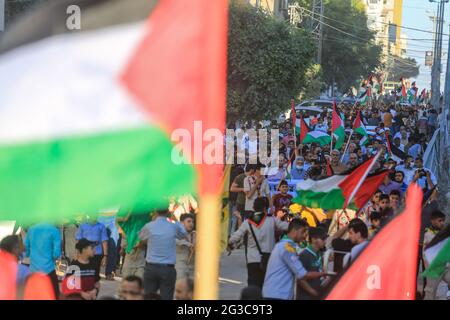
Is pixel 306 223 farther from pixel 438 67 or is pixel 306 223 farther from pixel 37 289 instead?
pixel 438 67

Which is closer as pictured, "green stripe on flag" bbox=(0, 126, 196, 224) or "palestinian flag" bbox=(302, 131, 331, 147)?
"green stripe on flag" bbox=(0, 126, 196, 224)

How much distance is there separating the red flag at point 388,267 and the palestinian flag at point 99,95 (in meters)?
2.01

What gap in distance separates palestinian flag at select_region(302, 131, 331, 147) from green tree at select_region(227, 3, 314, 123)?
8.59 m

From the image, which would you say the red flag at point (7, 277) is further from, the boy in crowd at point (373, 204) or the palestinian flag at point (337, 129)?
the palestinian flag at point (337, 129)

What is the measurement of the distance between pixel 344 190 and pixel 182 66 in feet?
26.5

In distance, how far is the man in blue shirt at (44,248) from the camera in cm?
1100

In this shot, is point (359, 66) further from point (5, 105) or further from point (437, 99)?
point (5, 105)

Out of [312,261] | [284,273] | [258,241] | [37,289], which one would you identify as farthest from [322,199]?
[37,289]

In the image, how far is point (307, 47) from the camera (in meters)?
37.1

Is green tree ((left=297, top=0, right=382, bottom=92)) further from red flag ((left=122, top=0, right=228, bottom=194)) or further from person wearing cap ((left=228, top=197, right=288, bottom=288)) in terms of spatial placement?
red flag ((left=122, top=0, right=228, bottom=194))

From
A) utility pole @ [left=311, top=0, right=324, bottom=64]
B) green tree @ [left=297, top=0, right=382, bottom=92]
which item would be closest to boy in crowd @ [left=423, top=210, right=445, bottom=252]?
utility pole @ [left=311, top=0, right=324, bottom=64]

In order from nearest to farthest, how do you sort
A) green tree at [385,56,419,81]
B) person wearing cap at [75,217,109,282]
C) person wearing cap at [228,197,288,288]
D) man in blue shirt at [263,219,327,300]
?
man in blue shirt at [263,219,327,300] → person wearing cap at [228,197,288,288] → person wearing cap at [75,217,109,282] → green tree at [385,56,419,81]

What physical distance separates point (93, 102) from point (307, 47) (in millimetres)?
32008

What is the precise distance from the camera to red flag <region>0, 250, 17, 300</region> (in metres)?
8.39
